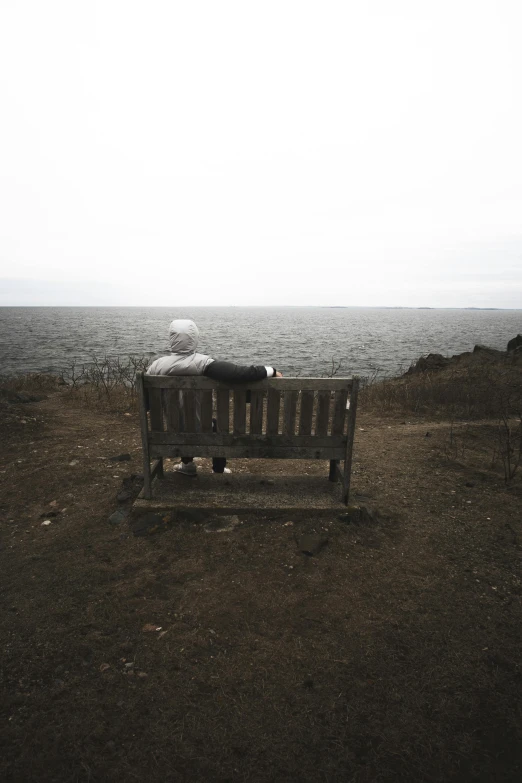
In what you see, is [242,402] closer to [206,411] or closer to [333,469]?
[206,411]

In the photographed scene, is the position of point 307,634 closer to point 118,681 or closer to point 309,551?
point 309,551

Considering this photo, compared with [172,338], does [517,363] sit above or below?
below

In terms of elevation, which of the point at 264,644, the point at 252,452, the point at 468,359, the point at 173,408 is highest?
the point at 173,408

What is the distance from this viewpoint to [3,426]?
666 centimetres

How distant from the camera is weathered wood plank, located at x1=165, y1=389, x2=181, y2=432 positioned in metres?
3.70

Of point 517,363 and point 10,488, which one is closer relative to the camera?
point 10,488

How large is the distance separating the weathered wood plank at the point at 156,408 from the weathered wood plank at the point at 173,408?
0.09 meters

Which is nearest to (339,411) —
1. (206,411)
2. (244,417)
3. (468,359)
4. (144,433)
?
(244,417)

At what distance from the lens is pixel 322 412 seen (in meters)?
3.72

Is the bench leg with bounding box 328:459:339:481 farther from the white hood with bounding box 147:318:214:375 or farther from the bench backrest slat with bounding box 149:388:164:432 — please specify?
the bench backrest slat with bounding box 149:388:164:432

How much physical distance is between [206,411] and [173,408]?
0.30m

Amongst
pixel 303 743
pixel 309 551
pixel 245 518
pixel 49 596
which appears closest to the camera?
pixel 303 743

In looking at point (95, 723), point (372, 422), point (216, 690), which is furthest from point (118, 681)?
point (372, 422)

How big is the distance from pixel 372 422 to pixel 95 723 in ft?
23.7
